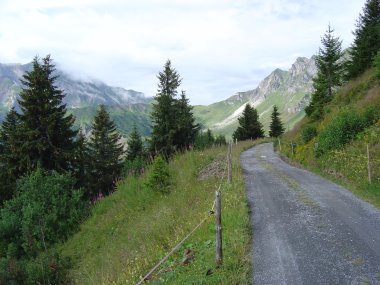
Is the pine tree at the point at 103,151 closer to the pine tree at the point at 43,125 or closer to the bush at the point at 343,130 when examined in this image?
the pine tree at the point at 43,125

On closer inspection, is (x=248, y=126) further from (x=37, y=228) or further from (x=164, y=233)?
(x=164, y=233)

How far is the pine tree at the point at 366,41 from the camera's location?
33.2m

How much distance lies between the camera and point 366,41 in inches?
1316

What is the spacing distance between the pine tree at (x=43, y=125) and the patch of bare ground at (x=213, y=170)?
40.0ft

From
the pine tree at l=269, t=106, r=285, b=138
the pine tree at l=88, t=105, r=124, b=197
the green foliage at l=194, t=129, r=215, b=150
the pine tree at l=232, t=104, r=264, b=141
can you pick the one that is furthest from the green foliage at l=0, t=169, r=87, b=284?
the pine tree at l=269, t=106, r=285, b=138

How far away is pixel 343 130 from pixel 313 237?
14250mm

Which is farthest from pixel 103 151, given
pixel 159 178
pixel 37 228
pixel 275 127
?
pixel 275 127

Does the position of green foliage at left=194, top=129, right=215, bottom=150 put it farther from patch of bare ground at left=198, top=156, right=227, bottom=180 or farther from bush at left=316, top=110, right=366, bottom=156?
bush at left=316, top=110, right=366, bottom=156

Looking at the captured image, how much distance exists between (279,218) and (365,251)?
3.12 meters

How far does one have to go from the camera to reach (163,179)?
16.8 metres

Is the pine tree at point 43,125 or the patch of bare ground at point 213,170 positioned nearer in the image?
the patch of bare ground at point 213,170

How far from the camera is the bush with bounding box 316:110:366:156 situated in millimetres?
20844

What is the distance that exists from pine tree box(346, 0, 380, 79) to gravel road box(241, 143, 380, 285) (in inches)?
917

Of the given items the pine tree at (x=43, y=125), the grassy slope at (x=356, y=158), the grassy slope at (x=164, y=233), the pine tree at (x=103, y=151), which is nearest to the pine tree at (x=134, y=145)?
the pine tree at (x=103, y=151)
